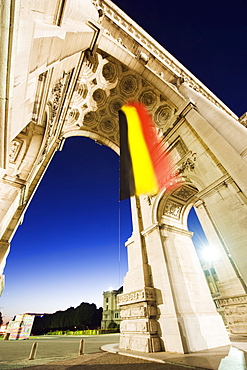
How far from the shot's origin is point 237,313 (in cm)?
555

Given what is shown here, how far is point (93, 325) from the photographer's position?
151ft

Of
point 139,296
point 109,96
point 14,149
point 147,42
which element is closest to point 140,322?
point 139,296

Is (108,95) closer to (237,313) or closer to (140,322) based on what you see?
(140,322)

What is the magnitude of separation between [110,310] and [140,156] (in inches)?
2137

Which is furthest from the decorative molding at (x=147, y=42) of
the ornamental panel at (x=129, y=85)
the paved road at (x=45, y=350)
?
the paved road at (x=45, y=350)

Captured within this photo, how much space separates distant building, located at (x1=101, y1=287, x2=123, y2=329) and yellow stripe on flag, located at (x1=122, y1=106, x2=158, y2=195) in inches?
1967

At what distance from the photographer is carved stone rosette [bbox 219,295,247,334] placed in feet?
17.6

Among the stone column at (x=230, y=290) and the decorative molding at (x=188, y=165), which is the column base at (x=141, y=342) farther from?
the decorative molding at (x=188, y=165)

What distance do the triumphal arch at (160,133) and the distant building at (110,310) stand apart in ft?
162

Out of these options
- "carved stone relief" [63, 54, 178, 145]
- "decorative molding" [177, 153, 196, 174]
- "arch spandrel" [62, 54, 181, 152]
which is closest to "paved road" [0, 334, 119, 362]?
"decorative molding" [177, 153, 196, 174]

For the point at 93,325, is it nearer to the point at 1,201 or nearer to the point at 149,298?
the point at 149,298

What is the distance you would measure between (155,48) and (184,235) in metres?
9.48

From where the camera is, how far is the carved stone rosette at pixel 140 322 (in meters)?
4.87

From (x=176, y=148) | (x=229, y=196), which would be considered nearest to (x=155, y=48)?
(x=176, y=148)
